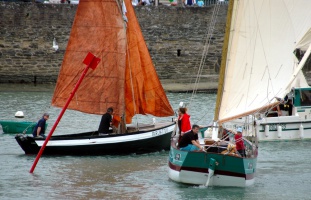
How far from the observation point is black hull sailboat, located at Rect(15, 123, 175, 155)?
104ft

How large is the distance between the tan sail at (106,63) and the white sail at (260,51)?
16.4ft

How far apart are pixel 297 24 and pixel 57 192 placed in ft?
29.6

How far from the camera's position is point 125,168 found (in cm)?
3034

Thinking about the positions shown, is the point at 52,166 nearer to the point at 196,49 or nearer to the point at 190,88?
the point at 190,88

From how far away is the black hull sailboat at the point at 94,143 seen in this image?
31.8 metres

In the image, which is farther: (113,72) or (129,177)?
(113,72)

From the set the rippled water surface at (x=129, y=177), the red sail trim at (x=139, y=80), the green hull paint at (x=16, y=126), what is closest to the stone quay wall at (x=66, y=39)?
the green hull paint at (x=16, y=126)

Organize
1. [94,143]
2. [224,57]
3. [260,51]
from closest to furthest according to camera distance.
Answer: [224,57] < [260,51] < [94,143]

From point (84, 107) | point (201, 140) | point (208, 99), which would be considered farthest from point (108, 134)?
point (208, 99)

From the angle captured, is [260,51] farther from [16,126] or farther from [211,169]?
[16,126]

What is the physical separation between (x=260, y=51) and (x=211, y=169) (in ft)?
15.8

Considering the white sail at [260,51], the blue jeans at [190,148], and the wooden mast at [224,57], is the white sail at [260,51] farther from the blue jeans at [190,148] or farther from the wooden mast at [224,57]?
the blue jeans at [190,148]

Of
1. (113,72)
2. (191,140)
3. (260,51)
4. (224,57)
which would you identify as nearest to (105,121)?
(113,72)

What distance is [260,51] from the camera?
29.5 metres
